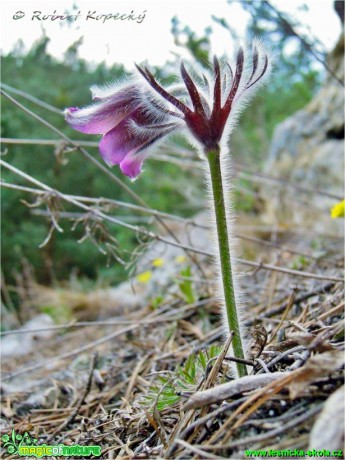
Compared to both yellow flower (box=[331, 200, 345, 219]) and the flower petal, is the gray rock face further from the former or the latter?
the flower petal

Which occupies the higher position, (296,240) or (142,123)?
(142,123)

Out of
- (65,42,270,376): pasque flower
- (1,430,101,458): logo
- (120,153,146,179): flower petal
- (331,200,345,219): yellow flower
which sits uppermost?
(65,42,270,376): pasque flower

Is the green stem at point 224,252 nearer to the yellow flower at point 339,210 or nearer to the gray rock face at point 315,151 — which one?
the yellow flower at point 339,210

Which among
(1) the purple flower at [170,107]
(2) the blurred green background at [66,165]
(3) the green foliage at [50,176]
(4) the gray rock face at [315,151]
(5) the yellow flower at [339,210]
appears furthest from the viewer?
(3) the green foliage at [50,176]

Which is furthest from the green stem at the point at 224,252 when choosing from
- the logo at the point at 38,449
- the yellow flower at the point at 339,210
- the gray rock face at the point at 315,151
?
the gray rock face at the point at 315,151

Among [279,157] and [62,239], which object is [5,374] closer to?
[279,157]

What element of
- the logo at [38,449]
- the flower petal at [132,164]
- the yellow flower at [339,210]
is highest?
the flower petal at [132,164]

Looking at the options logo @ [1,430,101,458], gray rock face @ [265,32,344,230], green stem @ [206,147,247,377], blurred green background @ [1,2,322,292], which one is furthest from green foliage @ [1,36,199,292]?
green stem @ [206,147,247,377]

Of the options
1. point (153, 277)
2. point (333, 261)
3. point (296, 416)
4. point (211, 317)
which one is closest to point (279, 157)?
point (153, 277)

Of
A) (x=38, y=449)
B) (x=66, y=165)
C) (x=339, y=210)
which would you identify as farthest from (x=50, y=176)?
(x=38, y=449)
